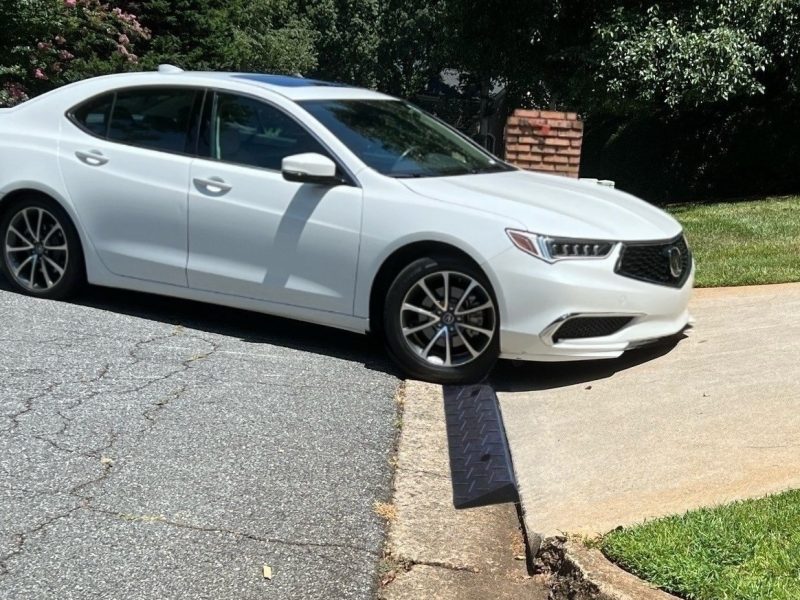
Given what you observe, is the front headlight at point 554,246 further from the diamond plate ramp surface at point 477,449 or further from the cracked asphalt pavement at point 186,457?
the cracked asphalt pavement at point 186,457

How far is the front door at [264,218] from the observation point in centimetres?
616

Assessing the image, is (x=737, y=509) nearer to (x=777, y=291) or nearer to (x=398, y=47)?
(x=777, y=291)

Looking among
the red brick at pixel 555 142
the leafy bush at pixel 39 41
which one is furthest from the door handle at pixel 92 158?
the leafy bush at pixel 39 41

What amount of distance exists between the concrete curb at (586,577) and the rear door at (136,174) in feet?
11.9

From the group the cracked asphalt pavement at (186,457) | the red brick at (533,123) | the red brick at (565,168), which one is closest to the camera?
the cracked asphalt pavement at (186,457)

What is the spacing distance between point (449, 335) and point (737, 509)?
7.66ft

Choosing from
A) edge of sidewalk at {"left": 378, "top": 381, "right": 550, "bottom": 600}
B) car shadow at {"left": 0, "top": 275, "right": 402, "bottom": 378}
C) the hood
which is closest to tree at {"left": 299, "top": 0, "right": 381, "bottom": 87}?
car shadow at {"left": 0, "top": 275, "right": 402, "bottom": 378}

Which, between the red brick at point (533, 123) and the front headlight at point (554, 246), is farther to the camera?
the red brick at point (533, 123)

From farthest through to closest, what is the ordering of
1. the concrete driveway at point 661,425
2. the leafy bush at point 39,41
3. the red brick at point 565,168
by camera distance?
the leafy bush at point 39,41 → the red brick at point 565,168 → the concrete driveway at point 661,425

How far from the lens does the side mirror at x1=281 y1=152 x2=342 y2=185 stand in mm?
6078

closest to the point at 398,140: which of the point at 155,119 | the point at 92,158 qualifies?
the point at 155,119

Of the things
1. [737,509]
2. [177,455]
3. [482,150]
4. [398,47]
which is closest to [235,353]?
[177,455]

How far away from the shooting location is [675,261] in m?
6.09

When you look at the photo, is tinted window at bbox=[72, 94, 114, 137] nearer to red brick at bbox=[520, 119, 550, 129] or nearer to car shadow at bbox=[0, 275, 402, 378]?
car shadow at bbox=[0, 275, 402, 378]
